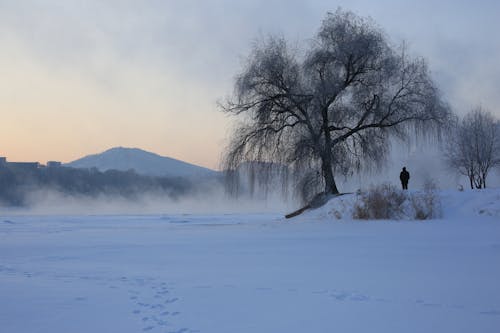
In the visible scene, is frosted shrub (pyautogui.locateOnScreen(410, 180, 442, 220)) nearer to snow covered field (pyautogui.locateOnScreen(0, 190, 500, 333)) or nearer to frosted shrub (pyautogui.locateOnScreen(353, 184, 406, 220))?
frosted shrub (pyautogui.locateOnScreen(353, 184, 406, 220))

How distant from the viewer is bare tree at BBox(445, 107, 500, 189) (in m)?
31.9

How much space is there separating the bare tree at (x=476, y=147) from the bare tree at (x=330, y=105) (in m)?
13.1

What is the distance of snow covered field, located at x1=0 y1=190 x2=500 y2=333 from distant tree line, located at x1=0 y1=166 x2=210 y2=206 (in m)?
82.7

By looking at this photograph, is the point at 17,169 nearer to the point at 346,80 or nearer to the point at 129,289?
the point at 346,80

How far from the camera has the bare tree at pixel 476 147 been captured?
3194 cm

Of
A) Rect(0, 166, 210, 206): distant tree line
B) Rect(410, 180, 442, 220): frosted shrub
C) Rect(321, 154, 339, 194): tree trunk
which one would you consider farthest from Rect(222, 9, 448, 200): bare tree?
Rect(0, 166, 210, 206): distant tree line

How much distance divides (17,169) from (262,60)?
275 ft

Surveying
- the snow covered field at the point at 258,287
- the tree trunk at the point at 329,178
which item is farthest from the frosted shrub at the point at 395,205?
the snow covered field at the point at 258,287

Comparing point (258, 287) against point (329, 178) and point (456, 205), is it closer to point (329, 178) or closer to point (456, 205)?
point (456, 205)

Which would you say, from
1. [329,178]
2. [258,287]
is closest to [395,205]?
[329,178]

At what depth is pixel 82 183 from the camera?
99312 millimetres

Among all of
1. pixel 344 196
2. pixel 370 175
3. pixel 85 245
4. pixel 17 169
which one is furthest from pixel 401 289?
pixel 17 169

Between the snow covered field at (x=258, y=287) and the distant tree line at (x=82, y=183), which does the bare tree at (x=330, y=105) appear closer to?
the snow covered field at (x=258, y=287)

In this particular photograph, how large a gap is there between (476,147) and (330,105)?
1583cm
